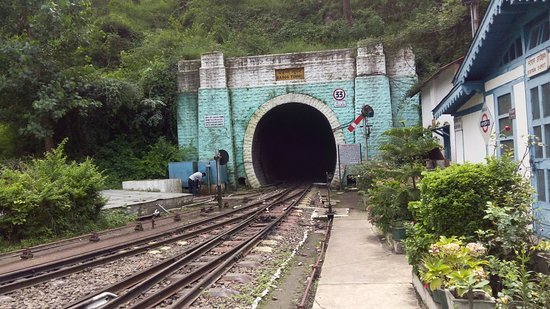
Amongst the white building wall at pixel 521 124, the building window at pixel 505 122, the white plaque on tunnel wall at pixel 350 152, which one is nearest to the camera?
the white building wall at pixel 521 124

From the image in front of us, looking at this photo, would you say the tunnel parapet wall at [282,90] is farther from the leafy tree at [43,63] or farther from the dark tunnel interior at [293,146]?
the leafy tree at [43,63]

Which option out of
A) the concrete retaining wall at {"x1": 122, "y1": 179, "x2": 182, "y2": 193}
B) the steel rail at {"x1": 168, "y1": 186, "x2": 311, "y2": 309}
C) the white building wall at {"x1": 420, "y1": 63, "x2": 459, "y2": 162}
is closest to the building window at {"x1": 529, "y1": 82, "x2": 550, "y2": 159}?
the steel rail at {"x1": 168, "y1": 186, "x2": 311, "y2": 309}

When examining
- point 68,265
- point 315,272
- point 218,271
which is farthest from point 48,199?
point 315,272

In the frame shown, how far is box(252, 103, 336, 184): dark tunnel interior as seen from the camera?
941 inches

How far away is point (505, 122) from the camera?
22.8ft

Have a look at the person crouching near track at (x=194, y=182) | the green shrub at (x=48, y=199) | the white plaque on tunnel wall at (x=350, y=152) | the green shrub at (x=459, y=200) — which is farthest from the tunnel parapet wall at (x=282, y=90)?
the green shrub at (x=459, y=200)

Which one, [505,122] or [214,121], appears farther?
[214,121]

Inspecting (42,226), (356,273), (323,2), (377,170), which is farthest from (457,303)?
(323,2)

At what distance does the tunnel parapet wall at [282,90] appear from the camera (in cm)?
1939

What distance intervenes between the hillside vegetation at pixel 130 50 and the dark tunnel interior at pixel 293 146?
3.90m

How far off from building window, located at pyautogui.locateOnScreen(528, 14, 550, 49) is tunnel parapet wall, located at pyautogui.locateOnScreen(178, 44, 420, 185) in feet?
43.4

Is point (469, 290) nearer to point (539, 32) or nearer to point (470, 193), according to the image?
point (470, 193)

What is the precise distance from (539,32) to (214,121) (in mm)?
16071

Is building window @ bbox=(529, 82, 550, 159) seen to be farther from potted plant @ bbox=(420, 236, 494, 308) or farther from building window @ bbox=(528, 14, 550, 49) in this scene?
potted plant @ bbox=(420, 236, 494, 308)
